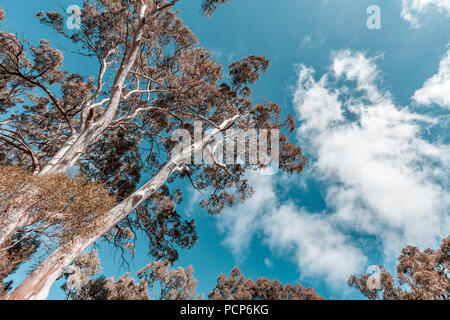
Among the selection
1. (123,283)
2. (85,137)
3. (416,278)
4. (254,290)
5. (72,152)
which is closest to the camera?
(72,152)

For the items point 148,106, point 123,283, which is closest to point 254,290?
point 123,283

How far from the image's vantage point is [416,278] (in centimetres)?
692

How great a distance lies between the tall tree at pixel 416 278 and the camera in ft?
21.7

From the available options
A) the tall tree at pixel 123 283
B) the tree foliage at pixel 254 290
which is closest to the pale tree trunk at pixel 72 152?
the tall tree at pixel 123 283

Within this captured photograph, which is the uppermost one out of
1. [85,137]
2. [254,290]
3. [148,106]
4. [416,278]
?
[148,106]

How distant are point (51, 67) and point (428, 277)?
17.5 m

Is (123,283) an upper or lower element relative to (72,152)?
lower

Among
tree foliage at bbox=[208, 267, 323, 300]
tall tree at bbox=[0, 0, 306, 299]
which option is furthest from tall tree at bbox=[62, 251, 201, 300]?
tall tree at bbox=[0, 0, 306, 299]

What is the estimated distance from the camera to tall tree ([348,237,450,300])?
662 centimetres

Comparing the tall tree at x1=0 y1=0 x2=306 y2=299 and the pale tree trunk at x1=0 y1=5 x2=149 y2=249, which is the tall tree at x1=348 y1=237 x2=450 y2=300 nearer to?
the tall tree at x1=0 y1=0 x2=306 y2=299

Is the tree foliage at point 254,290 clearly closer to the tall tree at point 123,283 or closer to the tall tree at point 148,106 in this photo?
the tall tree at point 123,283

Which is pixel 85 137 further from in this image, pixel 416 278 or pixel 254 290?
pixel 254 290
